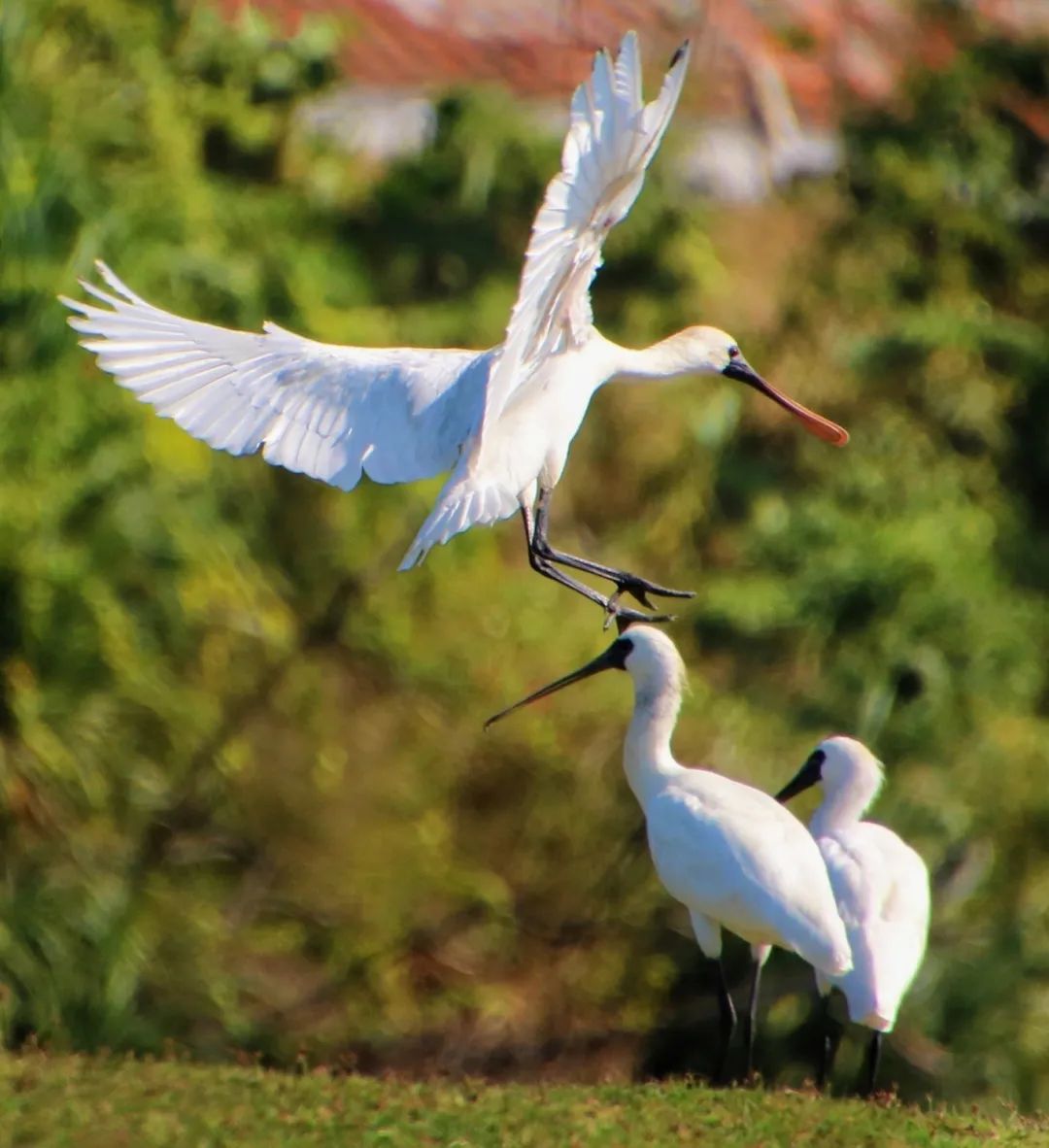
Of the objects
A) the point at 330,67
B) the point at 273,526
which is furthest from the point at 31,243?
the point at 330,67

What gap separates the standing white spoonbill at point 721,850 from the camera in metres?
7.54

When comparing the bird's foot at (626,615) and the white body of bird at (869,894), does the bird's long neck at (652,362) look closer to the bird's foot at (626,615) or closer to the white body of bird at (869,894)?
the bird's foot at (626,615)

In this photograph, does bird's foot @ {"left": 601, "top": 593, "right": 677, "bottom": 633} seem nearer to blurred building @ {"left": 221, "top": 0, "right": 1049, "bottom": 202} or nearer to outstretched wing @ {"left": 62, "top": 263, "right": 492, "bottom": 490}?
outstretched wing @ {"left": 62, "top": 263, "right": 492, "bottom": 490}

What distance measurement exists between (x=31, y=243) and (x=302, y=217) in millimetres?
3204

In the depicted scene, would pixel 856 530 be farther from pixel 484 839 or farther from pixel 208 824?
pixel 208 824

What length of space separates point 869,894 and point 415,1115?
173 centimetres

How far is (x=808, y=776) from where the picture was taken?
29.8 ft

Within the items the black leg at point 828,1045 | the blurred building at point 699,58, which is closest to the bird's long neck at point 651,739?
the black leg at point 828,1045

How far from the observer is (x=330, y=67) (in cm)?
1521

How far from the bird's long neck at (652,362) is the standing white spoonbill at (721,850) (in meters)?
1.01

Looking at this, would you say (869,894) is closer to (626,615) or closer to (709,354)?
(626,615)

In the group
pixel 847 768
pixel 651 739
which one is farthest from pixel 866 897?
pixel 651 739

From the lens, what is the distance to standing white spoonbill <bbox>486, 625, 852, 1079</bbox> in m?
7.54

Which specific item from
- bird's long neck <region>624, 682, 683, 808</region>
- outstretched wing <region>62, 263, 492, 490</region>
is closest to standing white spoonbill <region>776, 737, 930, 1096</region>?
bird's long neck <region>624, 682, 683, 808</region>
